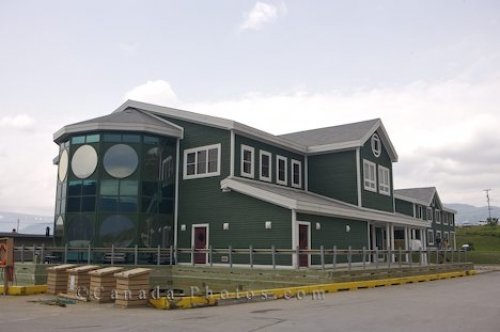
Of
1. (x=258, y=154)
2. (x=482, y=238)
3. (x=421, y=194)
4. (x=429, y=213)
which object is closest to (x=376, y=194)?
(x=258, y=154)

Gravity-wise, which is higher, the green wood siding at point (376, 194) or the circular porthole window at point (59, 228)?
the green wood siding at point (376, 194)

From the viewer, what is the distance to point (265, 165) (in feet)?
89.1

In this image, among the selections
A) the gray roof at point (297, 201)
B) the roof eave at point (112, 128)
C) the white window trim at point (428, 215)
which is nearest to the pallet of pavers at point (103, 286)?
the gray roof at point (297, 201)

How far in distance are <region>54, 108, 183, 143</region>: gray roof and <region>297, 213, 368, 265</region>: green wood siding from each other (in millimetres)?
8455

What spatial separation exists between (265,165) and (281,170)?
1.58 metres

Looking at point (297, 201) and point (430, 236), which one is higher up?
point (297, 201)

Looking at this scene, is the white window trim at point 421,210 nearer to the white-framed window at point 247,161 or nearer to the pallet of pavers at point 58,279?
the white-framed window at point 247,161

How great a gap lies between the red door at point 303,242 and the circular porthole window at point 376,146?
10115mm

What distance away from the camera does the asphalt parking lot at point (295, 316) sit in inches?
410

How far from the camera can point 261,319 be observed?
11.5 m

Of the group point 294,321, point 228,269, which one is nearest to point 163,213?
point 228,269

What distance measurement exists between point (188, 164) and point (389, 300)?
14248mm

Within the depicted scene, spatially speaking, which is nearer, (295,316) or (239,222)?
(295,316)

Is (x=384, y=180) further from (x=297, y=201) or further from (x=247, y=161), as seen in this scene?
(x=297, y=201)
